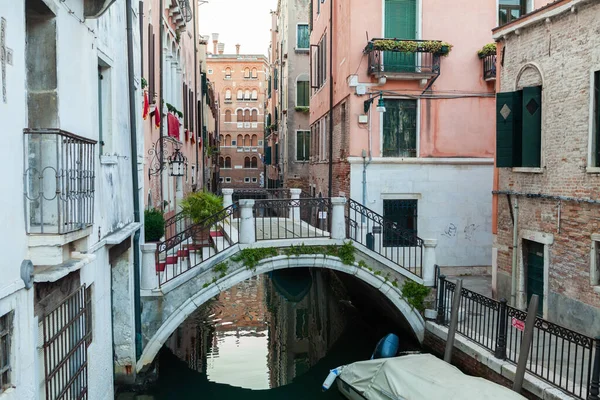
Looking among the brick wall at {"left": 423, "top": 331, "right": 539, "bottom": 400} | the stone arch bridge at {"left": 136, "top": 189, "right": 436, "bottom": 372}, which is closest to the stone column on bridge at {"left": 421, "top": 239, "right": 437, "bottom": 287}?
the stone arch bridge at {"left": 136, "top": 189, "right": 436, "bottom": 372}

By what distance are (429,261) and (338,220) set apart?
202 cm

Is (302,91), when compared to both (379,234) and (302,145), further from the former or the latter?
(379,234)

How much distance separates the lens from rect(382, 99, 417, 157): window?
51.6 feet

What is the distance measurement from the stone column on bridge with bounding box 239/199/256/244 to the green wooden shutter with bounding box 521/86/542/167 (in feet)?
17.7

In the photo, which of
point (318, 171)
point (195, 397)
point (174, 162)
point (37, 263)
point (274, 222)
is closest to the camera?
point (37, 263)

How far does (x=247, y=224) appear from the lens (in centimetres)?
1116

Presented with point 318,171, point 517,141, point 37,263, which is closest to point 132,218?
point 37,263

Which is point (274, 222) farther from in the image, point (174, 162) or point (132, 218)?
point (132, 218)

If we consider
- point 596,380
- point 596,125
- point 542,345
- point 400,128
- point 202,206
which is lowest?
point 542,345

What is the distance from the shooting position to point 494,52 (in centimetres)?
1562

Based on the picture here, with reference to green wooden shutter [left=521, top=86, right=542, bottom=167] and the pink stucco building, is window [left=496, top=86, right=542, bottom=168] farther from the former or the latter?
the pink stucco building

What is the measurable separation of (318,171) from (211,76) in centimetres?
3896

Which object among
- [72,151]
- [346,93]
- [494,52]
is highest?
[494,52]

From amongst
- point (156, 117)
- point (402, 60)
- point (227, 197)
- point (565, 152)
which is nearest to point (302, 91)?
point (227, 197)
